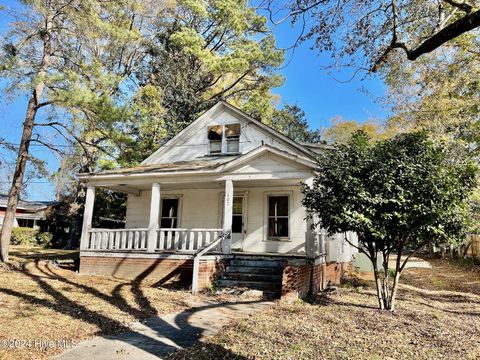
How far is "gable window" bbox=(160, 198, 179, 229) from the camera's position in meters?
15.2

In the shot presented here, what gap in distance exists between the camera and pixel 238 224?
14086mm

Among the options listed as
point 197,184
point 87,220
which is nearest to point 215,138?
point 197,184

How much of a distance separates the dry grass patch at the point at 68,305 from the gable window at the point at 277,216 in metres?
4.69

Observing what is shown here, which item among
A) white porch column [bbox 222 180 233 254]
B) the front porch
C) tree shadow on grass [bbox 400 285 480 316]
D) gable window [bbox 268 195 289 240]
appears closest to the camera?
tree shadow on grass [bbox 400 285 480 316]

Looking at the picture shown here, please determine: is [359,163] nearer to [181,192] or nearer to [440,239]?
[440,239]

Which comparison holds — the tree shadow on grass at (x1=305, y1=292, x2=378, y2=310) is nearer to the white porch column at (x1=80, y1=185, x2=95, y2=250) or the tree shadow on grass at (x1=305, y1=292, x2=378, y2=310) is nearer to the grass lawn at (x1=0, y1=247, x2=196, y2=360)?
the grass lawn at (x1=0, y1=247, x2=196, y2=360)

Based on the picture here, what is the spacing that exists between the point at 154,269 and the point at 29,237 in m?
22.7

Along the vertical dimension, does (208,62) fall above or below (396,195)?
above

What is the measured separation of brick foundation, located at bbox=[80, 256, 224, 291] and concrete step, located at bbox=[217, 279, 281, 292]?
0.35 metres

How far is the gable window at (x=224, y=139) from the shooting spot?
15320mm

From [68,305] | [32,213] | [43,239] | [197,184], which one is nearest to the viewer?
[68,305]

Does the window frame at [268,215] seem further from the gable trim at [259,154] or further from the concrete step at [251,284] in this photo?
the concrete step at [251,284]

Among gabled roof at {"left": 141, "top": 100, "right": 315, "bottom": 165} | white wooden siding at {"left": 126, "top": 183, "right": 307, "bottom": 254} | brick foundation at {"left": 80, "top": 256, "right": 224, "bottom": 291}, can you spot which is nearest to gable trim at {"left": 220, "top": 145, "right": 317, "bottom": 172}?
gabled roof at {"left": 141, "top": 100, "right": 315, "bottom": 165}

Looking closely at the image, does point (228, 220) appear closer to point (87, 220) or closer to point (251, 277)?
point (251, 277)
